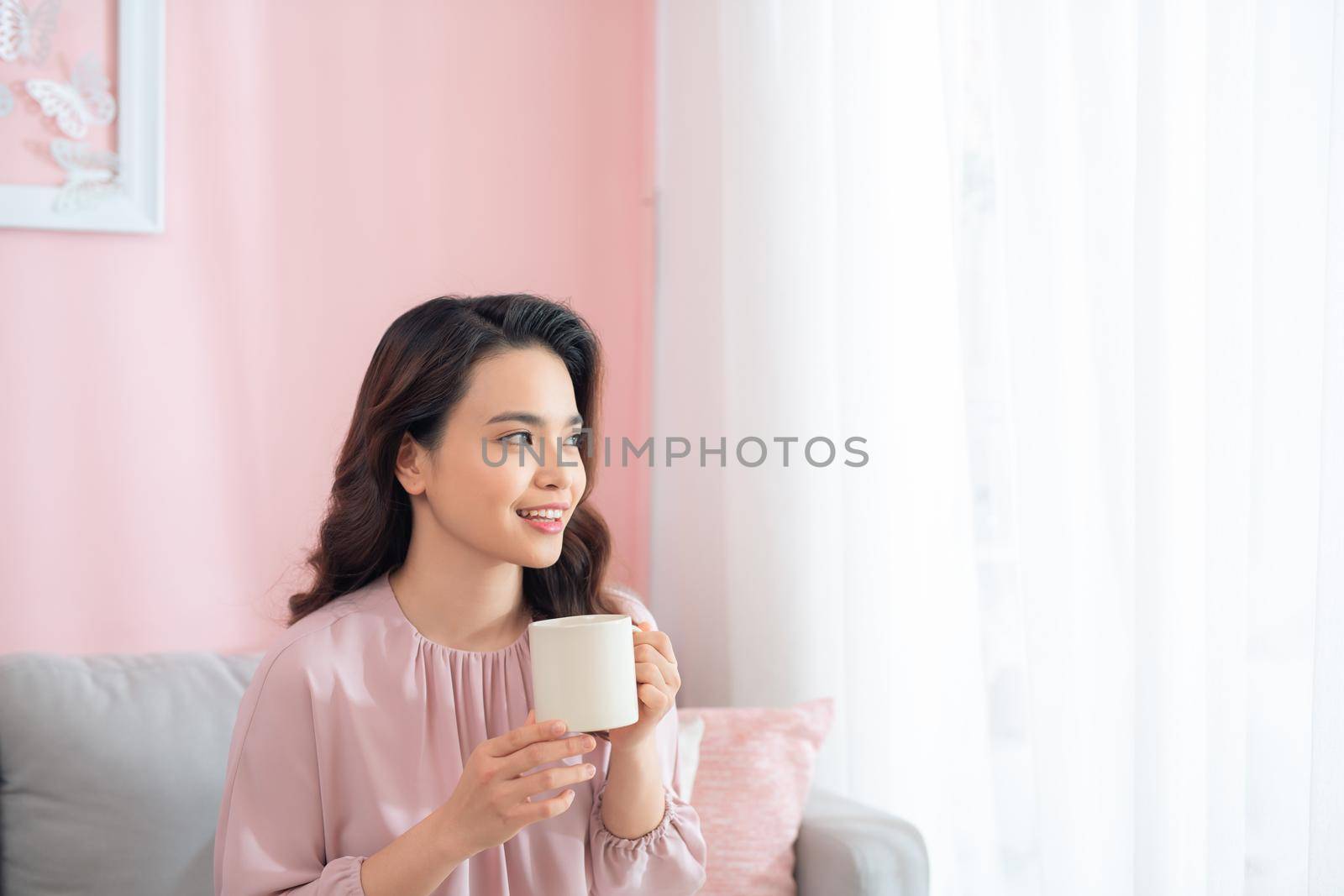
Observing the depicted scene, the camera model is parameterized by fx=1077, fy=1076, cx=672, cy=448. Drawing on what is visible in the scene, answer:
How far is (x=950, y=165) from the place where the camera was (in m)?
1.47

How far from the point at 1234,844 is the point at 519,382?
84 centimetres

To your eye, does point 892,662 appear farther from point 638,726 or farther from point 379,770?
point 379,770

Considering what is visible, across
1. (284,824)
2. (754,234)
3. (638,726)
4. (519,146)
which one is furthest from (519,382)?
(519,146)

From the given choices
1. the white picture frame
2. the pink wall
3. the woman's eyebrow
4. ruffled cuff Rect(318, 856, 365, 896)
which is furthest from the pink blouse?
the white picture frame

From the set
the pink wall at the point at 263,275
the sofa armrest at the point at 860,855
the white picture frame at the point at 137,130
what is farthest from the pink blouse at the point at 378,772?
the white picture frame at the point at 137,130

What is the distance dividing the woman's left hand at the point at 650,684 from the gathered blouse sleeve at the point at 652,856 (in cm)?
7

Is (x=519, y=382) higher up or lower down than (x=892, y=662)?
higher up

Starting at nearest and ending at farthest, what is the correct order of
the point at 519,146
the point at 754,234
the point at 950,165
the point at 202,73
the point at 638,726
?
the point at 638,726 → the point at 950,165 → the point at 754,234 → the point at 202,73 → the point at 519,146

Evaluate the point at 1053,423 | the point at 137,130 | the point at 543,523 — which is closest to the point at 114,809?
the point at 543,523

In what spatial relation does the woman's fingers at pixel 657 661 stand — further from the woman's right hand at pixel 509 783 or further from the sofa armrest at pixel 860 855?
the sofa armrest at pixel 860 855

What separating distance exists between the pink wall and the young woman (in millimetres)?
972

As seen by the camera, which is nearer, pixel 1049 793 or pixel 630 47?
pixel 1049 793

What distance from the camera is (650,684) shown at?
96 centimetres

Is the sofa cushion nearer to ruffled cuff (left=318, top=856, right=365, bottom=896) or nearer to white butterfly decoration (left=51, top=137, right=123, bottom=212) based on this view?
ruffled cuff (left=318, top=856, right=365, bottom=896)
